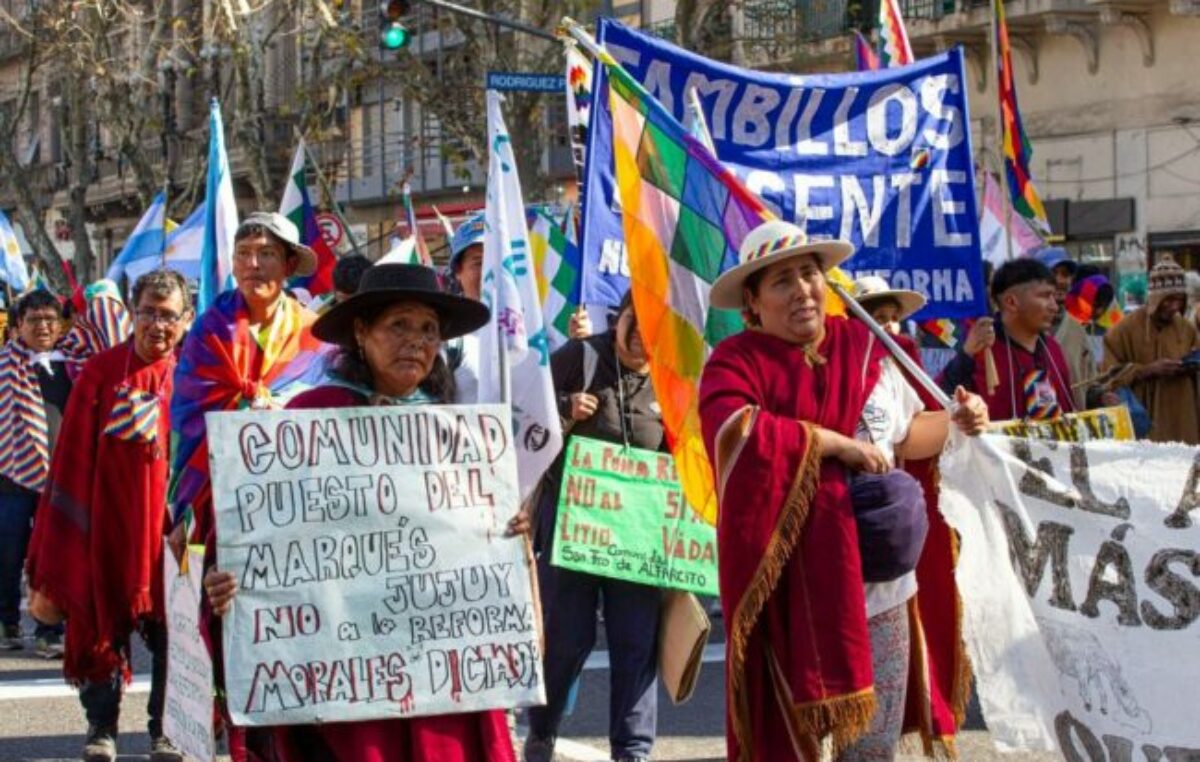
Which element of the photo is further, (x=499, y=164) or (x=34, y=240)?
(x=34, y=240)

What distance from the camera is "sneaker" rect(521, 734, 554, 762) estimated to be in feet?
24.5

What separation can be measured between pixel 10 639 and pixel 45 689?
177 cm


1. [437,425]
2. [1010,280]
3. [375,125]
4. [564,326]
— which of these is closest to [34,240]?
[375,125]

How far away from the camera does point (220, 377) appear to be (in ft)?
23.3

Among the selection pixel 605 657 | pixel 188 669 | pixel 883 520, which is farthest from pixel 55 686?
pixel 883 520

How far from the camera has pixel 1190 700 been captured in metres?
5.38

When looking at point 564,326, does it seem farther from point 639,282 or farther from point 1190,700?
point 1190,700

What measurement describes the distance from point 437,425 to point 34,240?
3163 centimetres

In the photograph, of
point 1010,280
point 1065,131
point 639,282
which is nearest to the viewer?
point 639,282

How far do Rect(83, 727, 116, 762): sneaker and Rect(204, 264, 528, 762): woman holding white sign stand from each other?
2895 millimetres

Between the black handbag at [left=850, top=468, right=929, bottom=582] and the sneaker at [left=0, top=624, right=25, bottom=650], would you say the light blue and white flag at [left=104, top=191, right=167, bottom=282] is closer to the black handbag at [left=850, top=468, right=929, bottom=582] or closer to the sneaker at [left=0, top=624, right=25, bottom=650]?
the sneaker at [left=0, top=624, right=25, bottom=650]

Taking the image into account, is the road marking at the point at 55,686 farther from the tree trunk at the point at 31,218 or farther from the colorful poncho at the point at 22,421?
the tree trunk at the point at 31,218

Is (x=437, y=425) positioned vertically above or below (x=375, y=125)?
below

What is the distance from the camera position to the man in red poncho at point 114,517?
792 cm
